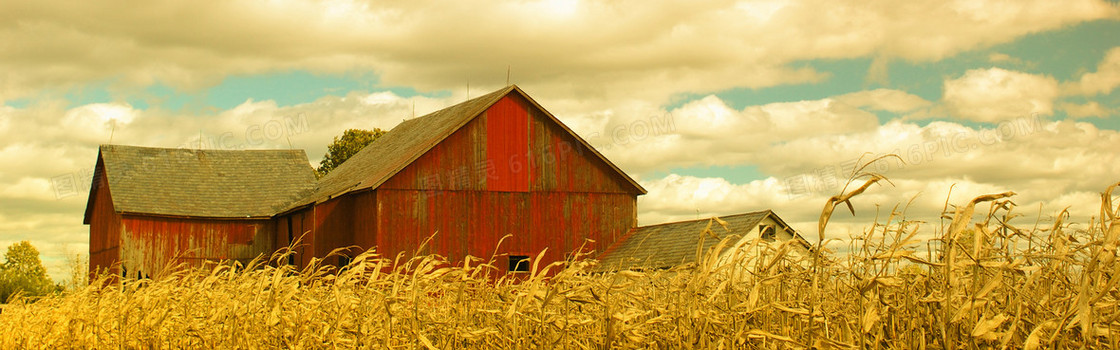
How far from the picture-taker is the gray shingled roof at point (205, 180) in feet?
112

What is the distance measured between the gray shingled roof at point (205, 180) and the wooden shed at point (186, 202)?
35mm

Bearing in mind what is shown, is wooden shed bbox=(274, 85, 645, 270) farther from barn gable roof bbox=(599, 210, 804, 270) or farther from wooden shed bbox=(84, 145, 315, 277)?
wooden shed bbox=(84, 145, 315, 277)

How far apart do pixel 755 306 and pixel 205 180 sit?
3529 cm

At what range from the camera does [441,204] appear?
1074 inches

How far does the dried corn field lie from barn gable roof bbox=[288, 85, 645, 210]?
61.1 feet

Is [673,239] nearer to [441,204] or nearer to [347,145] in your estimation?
[441,204]

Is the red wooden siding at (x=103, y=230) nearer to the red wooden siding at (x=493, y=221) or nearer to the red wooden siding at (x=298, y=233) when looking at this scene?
the red wooden siding at (x=298, y=233)

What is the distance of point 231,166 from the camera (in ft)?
126

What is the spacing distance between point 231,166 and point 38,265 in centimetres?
2365

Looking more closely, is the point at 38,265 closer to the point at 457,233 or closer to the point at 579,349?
the point at 457,233

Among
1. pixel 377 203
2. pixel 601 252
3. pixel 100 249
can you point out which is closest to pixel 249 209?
pixel 100 249

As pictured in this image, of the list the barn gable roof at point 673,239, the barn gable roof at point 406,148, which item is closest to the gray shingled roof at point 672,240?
the barn gable roof at point 673,239

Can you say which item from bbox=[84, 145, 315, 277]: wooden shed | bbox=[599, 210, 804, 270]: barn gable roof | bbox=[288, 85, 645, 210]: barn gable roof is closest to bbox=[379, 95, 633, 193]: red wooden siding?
bbox=[288, 85, 645, 210]: barn gable roof

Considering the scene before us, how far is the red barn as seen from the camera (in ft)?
89.0
